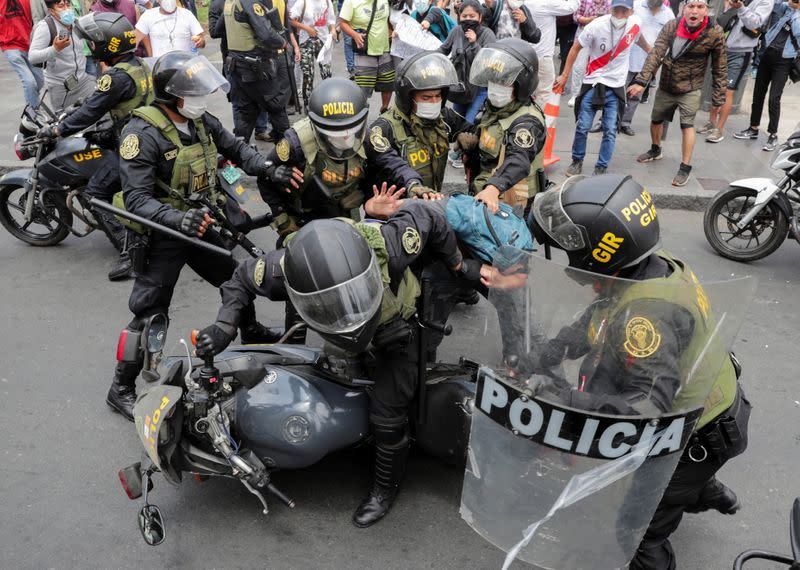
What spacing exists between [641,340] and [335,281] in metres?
1.04

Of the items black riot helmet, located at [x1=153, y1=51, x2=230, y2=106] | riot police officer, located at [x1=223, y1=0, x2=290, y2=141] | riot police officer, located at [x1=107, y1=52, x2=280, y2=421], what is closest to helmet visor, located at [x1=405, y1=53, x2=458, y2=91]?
riot police officer, located at [x1=107, y1=52, x2=280, y2=421]

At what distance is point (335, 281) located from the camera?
2.50 metres

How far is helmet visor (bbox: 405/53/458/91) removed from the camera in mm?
4207

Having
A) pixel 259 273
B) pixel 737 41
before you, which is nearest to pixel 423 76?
pixel 259 273

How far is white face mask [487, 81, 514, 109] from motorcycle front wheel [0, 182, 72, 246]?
349 centimetres

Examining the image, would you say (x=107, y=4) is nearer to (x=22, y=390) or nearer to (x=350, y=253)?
(x=22, y=390)

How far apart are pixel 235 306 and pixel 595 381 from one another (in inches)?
61.9

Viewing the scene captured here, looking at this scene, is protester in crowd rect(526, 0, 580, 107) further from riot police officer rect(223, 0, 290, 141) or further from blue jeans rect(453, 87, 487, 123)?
riot police officer rect(223, 0, 290, 141)

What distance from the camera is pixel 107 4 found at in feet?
26.1

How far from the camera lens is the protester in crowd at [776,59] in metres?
7.55

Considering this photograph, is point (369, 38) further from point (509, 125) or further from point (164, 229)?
point (164, 229)

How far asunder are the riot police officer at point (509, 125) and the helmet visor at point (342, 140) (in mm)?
776

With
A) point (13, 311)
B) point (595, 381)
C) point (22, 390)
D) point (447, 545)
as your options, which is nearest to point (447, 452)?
point (447, 545)

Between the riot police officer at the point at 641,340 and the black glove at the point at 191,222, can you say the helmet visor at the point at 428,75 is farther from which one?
the riot police officer at the point at 641,340
